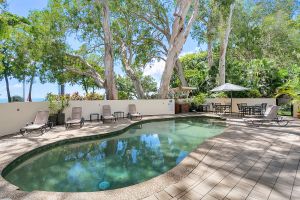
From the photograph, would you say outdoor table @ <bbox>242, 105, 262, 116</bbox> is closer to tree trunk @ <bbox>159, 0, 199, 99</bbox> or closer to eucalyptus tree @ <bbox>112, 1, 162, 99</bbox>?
tree trunk @ <bbox>159, 0, 199, 99</bbox>

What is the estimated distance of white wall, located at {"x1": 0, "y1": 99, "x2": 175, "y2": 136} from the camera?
916 centimetres

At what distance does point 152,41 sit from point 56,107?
1323cm

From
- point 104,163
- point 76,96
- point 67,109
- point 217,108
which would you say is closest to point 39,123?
point 67,109

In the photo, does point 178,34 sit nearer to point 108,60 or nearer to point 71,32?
point 108,60

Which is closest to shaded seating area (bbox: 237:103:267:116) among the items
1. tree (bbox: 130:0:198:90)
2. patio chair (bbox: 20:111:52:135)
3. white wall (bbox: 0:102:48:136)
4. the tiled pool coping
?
the tiled pool coping

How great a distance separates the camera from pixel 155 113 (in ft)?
54.0

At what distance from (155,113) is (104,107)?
4454 millimetres

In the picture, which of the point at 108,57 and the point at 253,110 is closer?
the point at 253,110

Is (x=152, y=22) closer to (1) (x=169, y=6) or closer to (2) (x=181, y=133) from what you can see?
(1) (x=169, y=6)

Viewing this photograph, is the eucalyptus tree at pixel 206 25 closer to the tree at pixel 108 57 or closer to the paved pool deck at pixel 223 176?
the tree at pixel 108 57

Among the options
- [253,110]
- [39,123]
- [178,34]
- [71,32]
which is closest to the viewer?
[39,123]

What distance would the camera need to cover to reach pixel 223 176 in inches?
167

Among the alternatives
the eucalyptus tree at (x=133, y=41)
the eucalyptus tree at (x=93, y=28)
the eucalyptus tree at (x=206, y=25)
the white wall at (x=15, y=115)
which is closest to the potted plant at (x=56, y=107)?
the white wall at (x=15, y=115)

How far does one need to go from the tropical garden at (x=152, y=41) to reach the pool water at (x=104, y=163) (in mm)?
6954
